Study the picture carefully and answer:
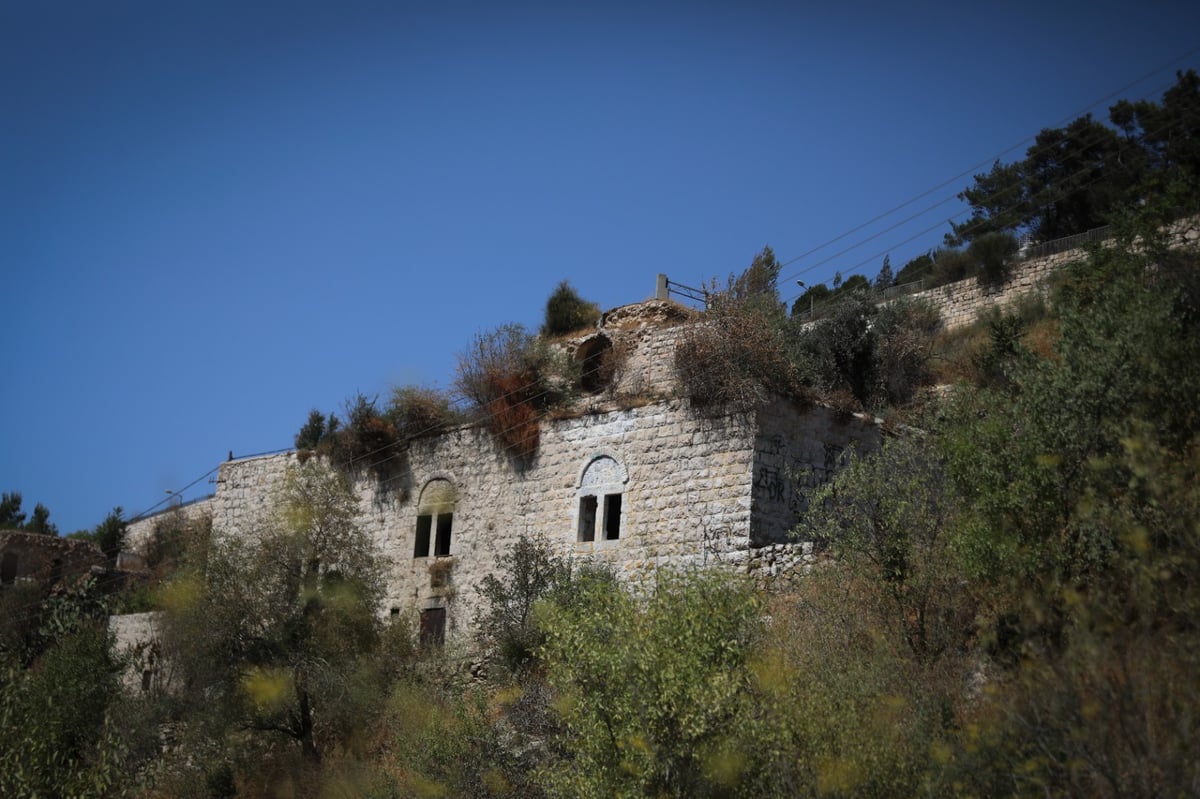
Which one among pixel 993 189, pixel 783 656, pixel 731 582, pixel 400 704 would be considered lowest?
pixel 400 704

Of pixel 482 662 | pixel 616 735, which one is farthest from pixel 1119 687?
pixel 482 662

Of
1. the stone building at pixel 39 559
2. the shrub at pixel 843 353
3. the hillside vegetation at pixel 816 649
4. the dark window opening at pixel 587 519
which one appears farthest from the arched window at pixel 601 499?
the stone building at pixel 39 559

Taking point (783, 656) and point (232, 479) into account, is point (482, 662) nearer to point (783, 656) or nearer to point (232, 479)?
point (783, 656)

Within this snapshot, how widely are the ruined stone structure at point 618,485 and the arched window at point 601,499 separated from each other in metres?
0.03

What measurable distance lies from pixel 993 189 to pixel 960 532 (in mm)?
34173

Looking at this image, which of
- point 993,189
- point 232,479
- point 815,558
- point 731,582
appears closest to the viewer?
point 731,582

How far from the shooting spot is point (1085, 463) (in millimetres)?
13250

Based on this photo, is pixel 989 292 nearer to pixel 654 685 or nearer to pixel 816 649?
pixel 816 649

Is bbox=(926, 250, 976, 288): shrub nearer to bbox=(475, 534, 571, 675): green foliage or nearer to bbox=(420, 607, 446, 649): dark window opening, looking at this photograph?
bbox=(475, 534, 571, 675): green foliage

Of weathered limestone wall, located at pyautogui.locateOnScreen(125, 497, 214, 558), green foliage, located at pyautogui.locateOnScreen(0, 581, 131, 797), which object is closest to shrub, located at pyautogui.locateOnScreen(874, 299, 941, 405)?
green foliage, located at pyautogui.locateOnScreen(0, 581, 131, 797)

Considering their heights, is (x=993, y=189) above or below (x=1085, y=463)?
above

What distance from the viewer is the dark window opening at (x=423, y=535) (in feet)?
80.0

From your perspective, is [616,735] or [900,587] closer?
[616,735]

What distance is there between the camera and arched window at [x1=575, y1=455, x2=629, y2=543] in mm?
21156
